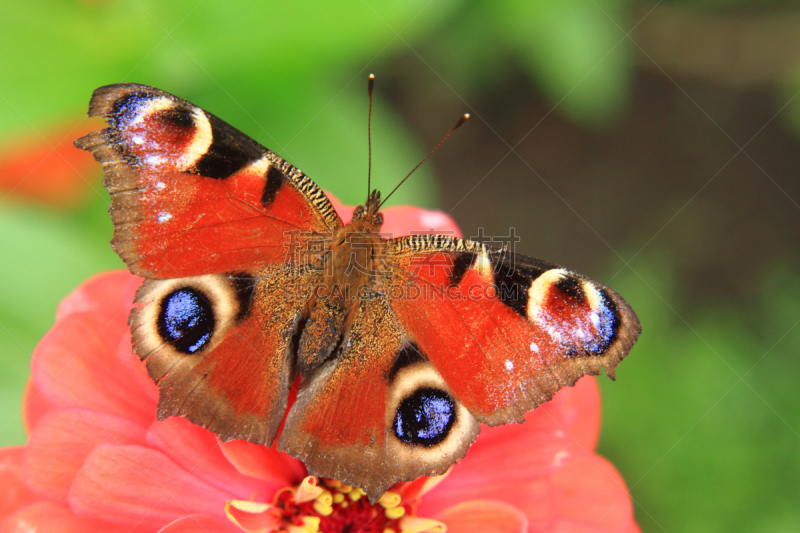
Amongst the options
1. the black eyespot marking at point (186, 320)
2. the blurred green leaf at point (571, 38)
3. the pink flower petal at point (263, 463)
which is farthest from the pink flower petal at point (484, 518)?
the blurred green leaf at point (571, 38)

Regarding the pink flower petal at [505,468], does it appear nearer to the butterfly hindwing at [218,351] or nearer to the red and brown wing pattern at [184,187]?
the butterfly hindwing at [218,351]

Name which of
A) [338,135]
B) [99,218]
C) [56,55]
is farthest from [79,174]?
[338,135]

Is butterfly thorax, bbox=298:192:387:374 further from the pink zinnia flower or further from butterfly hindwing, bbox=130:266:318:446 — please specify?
the pink zinnia flower

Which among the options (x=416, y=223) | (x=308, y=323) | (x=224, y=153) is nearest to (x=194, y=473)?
(x=308, y=323)

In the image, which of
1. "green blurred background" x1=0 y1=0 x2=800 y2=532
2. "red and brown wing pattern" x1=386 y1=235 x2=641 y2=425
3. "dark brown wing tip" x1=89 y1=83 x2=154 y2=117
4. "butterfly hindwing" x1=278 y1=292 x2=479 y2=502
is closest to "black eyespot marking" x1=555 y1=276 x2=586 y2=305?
"red and brown wing pattern" x1=386 y1=235 x2=641 y2=425

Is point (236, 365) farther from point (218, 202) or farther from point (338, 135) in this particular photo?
point (338, 135)

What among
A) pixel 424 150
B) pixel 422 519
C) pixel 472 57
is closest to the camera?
pixel 422 519
